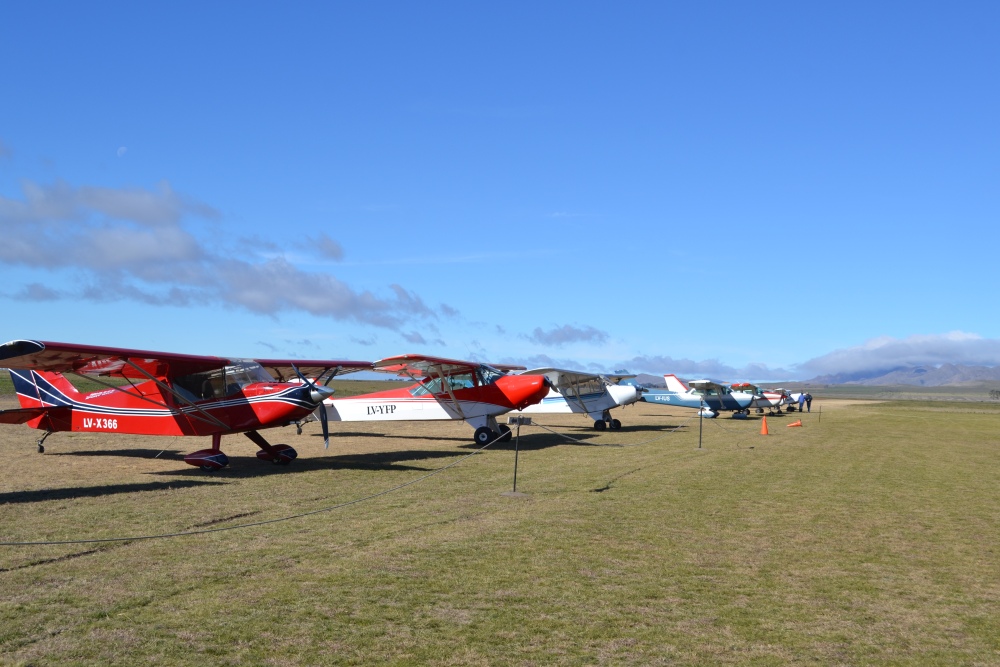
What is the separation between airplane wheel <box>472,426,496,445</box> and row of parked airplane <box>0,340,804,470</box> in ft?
0.10

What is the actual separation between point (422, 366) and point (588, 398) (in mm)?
10612

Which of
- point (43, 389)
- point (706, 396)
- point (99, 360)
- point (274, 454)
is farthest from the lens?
point (706, 396)

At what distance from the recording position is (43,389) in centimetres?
1791

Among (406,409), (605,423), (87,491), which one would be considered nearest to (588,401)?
(605,423)

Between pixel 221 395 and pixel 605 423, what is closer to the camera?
pixel 221 395

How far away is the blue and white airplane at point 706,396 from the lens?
42.6 meters

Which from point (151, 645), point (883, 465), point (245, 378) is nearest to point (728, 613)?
point (151, 645)

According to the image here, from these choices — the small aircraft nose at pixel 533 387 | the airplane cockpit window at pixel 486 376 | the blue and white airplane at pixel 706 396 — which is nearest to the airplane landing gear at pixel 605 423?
the small aircraft nose at pixel 533 387

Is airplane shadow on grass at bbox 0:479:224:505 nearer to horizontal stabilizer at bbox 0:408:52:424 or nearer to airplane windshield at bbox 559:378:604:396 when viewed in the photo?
horizontal stabilizer at bbox 0:408:52:424

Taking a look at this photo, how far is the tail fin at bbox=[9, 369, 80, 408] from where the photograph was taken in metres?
17.8

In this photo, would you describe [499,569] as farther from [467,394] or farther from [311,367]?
[467,394]

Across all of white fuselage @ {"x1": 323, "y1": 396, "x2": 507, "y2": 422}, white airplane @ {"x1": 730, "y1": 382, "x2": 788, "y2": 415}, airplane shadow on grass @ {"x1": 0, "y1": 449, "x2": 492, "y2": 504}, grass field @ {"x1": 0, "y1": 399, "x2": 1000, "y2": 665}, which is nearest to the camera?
grass field @ {"x1": 0, "y1": 399, "x2": 1000, "y2": 665}

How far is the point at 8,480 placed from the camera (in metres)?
13.3

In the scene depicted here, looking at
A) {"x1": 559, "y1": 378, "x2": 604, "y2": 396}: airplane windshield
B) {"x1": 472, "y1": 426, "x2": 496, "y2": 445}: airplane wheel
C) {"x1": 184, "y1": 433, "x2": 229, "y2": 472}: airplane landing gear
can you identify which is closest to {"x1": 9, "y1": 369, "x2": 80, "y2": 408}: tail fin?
{"x1": 184, "y1": 433, "x2": 229, "y2": 472}: airplane landing gear
